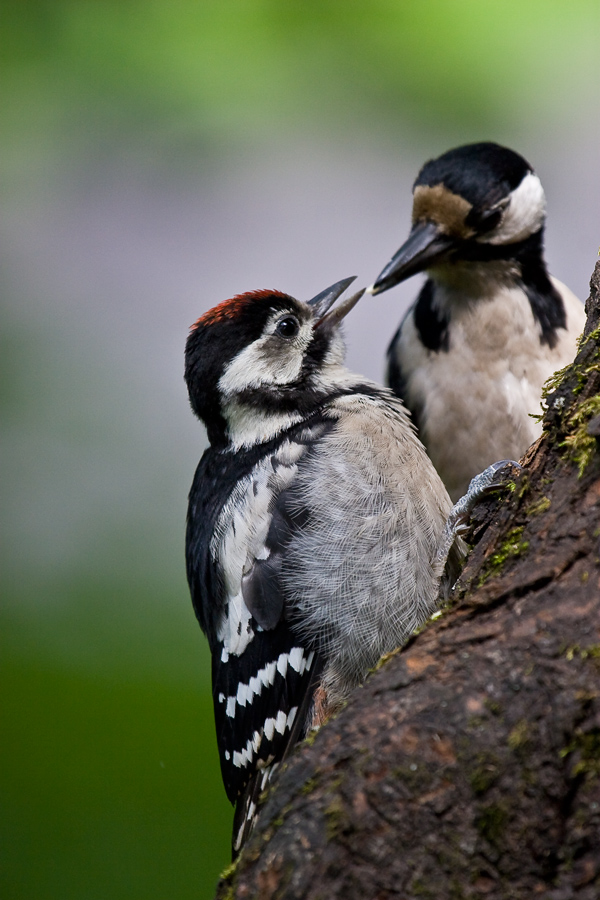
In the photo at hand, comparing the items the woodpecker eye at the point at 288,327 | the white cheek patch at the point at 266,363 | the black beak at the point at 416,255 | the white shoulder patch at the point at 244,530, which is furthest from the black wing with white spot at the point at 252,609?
the black beak at the point at 416,255

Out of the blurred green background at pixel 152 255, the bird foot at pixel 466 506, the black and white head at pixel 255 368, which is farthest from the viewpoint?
the blurred green background at pixel 152 255

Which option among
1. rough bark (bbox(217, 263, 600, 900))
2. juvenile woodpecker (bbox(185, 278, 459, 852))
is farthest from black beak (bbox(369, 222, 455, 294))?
rough bark (bbox(217, 263, 600, 900))

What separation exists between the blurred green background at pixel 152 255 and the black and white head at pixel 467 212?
1.43ft

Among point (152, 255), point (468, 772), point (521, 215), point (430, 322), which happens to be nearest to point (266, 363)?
point (430, 322)

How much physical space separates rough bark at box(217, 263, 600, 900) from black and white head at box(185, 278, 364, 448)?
108cm

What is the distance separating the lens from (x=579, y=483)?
1.10 metres

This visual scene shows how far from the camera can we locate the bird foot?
1.55 m

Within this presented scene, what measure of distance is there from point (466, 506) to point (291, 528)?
41 cm

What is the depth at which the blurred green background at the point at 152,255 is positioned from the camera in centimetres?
281

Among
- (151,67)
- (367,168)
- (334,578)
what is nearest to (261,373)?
(334,578)

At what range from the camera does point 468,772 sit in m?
0.91

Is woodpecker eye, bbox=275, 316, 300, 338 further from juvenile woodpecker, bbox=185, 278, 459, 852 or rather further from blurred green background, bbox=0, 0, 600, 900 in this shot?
blurred green background, bbox=0, 0, 600, 900

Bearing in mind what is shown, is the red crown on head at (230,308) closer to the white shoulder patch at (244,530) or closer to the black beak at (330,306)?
the black beak at (330,306)

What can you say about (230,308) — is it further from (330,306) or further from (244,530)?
(244,530)
